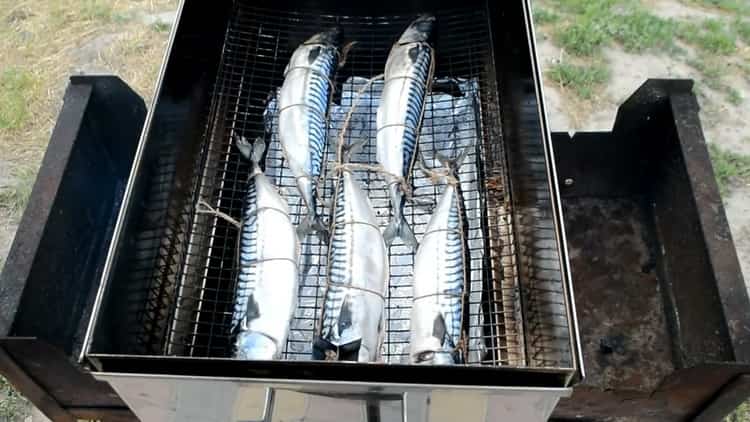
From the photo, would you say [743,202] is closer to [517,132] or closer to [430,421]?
[517,132]

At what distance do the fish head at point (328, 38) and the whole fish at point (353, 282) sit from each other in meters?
0.73

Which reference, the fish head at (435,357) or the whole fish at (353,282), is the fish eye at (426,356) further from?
the whole fish at (353,282)

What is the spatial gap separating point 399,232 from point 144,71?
287cm

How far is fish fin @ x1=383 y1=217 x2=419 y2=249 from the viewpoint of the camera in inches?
96.7

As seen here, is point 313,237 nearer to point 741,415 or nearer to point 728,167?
point 741,415

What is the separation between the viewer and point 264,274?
2307mm

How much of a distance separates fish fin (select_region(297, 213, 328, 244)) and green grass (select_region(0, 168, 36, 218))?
2217 mm

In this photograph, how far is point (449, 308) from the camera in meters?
2.25

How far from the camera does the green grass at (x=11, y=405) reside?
291cm

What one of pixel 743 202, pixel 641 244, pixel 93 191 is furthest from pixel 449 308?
pixel 743 202

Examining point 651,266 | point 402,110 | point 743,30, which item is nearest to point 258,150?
point 402,110

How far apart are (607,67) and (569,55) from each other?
0.28 metres

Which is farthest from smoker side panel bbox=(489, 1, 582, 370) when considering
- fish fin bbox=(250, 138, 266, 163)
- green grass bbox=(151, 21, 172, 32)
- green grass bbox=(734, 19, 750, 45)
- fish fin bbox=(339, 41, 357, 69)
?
Answer: green grass bbox=(151, 21, 172, 32)

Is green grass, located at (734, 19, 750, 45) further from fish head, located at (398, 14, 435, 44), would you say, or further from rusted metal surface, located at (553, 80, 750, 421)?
fish head, located at (398, 14, 435, 44)
